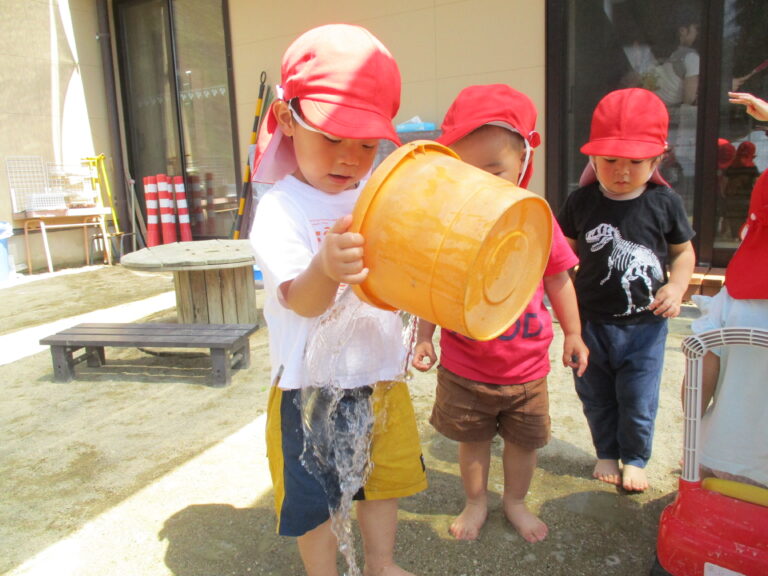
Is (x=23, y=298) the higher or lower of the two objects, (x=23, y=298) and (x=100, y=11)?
the lower

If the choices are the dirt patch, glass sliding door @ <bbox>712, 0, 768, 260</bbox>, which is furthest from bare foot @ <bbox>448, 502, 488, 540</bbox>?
the dirt patch

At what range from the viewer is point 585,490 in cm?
223

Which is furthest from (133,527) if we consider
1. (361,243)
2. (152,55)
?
(152,55)

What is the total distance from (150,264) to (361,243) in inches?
128

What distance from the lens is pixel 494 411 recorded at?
6.27 ft

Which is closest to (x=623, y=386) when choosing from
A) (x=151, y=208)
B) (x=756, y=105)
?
(x=756, y=105)

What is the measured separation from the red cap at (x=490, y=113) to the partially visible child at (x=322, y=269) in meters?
0.35

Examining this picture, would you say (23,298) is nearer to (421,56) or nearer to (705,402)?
(421,56)

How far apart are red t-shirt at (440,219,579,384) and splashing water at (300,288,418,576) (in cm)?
34

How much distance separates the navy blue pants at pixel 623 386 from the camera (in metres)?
2.16

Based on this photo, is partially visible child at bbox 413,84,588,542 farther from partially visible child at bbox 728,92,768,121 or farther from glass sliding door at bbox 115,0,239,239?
glass sliding door at bbox 115,0,239,239

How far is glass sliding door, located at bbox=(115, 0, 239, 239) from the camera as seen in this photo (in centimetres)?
787

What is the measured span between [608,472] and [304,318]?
1.54 m

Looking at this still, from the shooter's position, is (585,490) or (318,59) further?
(585,490)
